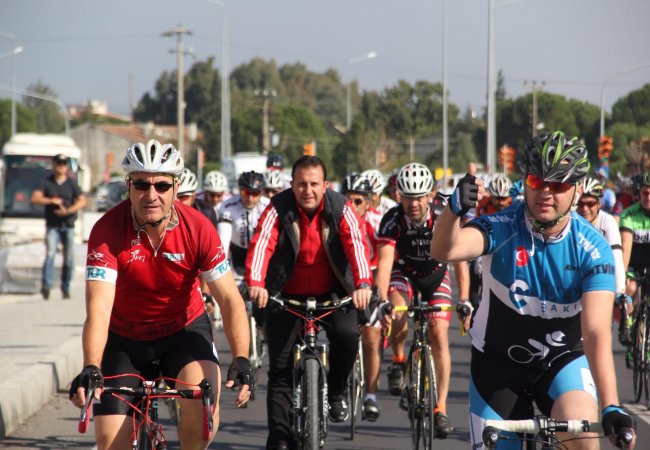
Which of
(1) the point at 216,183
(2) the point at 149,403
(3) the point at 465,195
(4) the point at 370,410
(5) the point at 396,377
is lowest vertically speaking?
(4) the point at 370,410

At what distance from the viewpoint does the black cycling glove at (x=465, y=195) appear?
454cm

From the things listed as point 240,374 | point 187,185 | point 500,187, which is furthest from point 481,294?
point 500,187

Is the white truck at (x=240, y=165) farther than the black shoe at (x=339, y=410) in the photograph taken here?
Yes

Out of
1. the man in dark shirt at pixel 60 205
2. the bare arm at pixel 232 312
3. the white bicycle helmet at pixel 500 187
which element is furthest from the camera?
the man in dark shirt at pixel 60 205

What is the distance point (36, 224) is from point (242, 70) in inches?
4136

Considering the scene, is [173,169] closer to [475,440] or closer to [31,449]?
[475,440]

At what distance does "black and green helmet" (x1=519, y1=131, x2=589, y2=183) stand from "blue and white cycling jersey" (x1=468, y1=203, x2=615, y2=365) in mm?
266

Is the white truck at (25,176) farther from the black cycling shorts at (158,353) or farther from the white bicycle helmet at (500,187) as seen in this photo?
the black cycling shorts at (158,353)

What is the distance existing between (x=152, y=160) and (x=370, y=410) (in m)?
4.25

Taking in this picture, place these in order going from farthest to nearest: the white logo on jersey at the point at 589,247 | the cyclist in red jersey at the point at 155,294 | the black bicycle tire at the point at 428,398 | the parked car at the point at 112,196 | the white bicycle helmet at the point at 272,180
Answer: the parked car at the point at 112,196 < the white bicycle helmet at the point at 272,180 < the black bicycle tire at the point at 428,398 < the cyclist in red jersey at the point at 155,294 < the white logo on jersey at the point at 589,247

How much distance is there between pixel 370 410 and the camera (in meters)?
8.98

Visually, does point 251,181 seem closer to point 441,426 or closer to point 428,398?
point 441,426

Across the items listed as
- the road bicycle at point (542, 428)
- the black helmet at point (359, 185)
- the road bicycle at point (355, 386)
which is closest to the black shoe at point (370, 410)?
the road bicycle at point (355, 386)

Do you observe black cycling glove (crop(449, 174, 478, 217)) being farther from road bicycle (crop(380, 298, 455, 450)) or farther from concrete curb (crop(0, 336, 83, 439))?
concrete curb (crop(0, 336, 83, 439))
